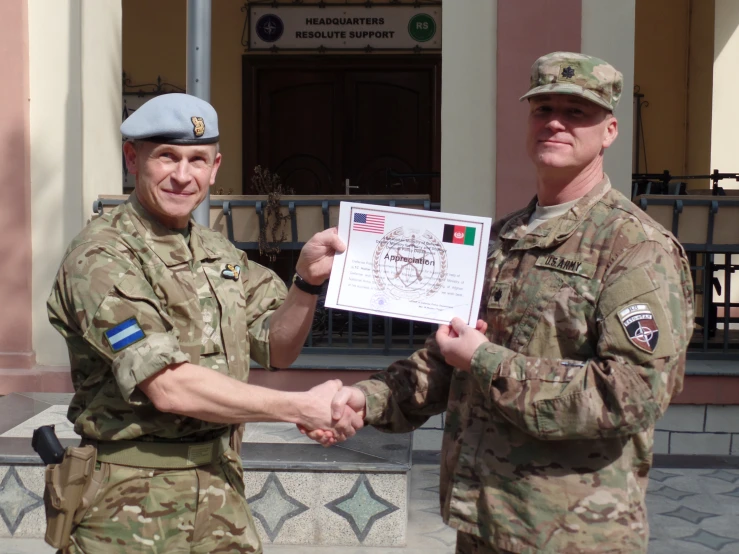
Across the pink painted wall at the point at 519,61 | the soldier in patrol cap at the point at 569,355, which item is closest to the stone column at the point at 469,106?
the pink painted wall at the point at 519,61

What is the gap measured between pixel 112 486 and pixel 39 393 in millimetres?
3806

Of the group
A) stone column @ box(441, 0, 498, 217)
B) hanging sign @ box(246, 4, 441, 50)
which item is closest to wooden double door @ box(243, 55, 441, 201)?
hanging sign @ box(246, 4, 441, 50)

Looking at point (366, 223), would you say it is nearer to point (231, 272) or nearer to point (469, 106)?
point (231, 272)

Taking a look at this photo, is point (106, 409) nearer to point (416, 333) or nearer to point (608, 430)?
point (608, 430)

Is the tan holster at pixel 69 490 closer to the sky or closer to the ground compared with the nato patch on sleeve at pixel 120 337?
closer to the ground

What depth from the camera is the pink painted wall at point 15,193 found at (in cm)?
616

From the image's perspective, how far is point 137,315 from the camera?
230 cm

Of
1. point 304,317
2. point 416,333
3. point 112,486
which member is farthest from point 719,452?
point 112,486

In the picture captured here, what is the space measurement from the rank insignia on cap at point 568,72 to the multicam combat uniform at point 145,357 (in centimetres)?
103

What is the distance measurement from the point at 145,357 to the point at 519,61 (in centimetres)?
423

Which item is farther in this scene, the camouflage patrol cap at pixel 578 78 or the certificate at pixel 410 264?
the certificate at pixel 410 264

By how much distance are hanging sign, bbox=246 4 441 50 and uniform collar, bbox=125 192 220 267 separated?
704 cm

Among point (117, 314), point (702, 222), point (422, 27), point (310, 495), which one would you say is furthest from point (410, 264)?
point (422, 27)

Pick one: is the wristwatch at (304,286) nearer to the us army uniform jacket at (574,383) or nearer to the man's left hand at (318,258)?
the man's left hand at (318,258)
